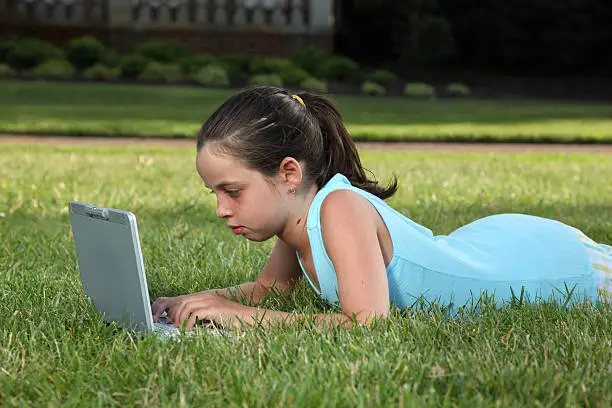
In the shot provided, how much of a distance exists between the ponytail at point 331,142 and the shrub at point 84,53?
17.8 meters

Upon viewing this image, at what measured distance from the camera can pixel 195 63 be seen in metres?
20.6

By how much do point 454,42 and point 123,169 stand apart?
789 inches

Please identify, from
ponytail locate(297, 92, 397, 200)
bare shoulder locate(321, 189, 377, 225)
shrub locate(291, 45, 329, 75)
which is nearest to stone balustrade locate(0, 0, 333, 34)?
shrub locate(291, 45, 329, 75)

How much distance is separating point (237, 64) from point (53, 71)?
3.98m

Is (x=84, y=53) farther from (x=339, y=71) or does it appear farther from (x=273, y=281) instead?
(x=273, y=281)

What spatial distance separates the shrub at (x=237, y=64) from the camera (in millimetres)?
20406

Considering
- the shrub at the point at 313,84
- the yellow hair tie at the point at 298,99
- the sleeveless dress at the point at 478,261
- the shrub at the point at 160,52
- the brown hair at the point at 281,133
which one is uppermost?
the yellow hair tie at the point at 298,99

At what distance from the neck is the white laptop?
41cm

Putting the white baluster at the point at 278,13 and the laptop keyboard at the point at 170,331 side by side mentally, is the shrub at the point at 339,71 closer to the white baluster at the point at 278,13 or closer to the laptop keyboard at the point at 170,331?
the white baluster at the point at 278,13

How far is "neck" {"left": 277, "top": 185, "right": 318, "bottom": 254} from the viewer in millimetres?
3094

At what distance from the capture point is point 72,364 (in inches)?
102

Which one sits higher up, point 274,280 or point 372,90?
point 274,280

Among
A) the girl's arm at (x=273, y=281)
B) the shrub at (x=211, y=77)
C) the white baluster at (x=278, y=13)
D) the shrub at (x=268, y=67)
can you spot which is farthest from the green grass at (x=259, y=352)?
the white baluster at (x=278, y=13)

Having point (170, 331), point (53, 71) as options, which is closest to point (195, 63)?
point (53, 71)
